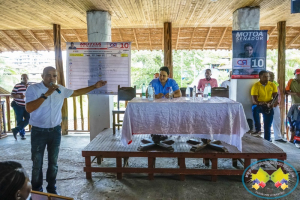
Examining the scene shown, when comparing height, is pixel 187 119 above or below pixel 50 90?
below

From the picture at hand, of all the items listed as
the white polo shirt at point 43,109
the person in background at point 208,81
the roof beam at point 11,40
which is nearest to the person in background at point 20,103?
the roof beam at point 11,40

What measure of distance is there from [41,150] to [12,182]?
71.7 inches

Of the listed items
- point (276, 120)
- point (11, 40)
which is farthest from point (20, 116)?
point (276, 120)

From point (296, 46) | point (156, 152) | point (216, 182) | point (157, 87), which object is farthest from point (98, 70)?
point (296, 46)

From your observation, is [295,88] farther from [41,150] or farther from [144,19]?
[41,150]

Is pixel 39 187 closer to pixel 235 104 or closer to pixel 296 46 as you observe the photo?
pixel 235 104

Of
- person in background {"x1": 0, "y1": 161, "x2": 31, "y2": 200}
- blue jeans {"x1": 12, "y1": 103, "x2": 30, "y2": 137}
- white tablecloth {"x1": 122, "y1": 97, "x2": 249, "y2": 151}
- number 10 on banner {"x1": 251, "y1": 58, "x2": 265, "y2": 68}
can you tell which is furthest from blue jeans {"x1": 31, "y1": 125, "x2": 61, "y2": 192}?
number 10 on banner {"x1": 251, "y1": 58, "x2": 265, "y2": 68}

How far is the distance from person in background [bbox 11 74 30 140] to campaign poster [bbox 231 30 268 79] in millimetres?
4856

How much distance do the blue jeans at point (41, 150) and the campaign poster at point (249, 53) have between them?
3.93m

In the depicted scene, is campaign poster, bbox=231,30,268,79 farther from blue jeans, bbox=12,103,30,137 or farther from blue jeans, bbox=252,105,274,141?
blue jeans, bbox=12,103,30,137

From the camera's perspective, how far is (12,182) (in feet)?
3.61

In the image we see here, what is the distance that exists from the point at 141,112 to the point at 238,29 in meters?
3.23

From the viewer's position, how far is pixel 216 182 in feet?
11.2

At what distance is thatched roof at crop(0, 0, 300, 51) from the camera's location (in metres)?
4.77
